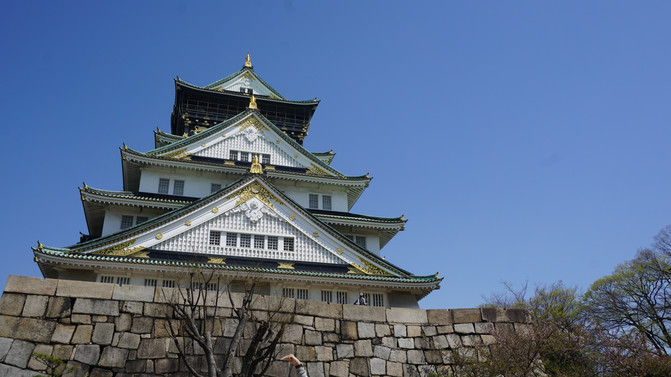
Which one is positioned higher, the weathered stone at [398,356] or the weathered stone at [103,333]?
the weathered stone at [103,333]

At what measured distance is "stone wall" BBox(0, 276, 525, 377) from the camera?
33.5 ft

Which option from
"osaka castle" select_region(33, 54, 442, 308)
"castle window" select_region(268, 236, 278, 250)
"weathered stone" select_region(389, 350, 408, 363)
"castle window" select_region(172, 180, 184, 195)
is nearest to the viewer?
"weathered stone" select_region(389, 350, 408, 363)

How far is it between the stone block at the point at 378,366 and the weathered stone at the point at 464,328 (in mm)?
2037

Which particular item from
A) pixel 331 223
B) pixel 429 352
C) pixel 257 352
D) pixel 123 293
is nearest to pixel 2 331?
pixel 123 293

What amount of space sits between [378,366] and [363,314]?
1252 millimetres

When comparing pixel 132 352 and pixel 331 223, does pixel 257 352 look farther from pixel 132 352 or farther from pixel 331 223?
pixel 331 223

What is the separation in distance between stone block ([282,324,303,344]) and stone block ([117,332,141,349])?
10.3 feet

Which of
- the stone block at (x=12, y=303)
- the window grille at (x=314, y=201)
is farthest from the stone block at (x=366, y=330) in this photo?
the window grille at (x=314, y=201)

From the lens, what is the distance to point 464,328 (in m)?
12.5

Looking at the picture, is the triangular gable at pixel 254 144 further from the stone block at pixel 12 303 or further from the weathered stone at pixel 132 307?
the stone block at pixel 12 303

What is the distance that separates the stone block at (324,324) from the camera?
11.9 metres

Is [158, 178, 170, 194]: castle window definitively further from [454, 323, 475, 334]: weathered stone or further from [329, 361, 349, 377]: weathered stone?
[454, 323, 475, 334]: weathered stone

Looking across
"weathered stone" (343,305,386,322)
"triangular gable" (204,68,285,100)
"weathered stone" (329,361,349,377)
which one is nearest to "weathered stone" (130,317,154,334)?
"weathered stone" (329,361,349,377)

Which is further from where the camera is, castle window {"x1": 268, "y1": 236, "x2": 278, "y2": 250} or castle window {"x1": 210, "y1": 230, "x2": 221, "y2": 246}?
castle window {"x1": 268, "y1": 236, "x2": 278, "y2": 250}
